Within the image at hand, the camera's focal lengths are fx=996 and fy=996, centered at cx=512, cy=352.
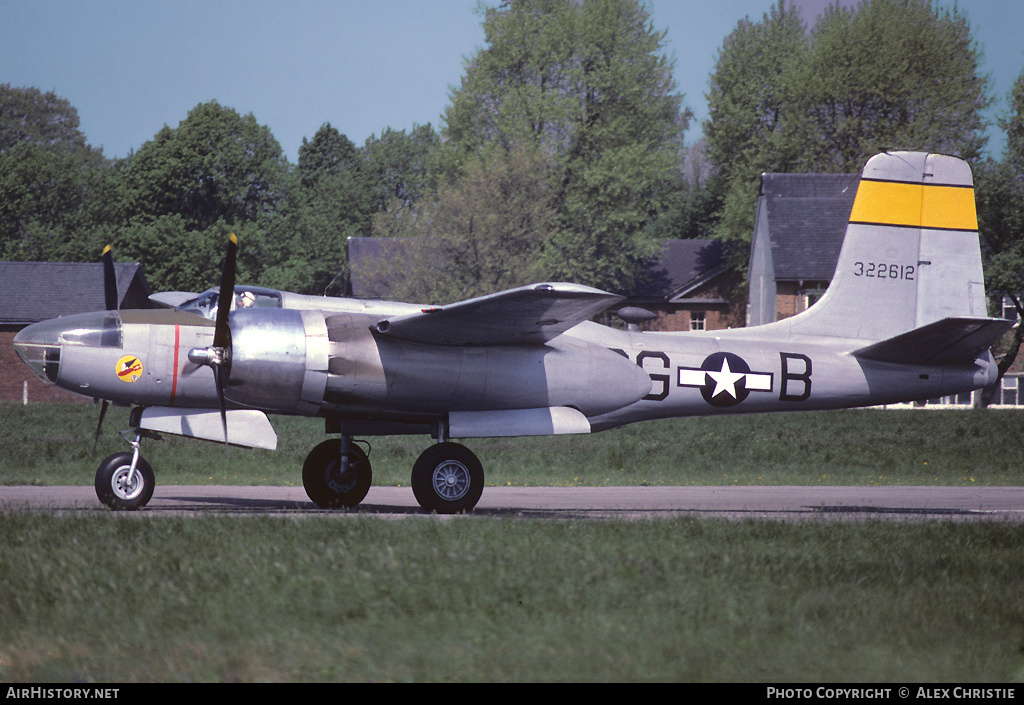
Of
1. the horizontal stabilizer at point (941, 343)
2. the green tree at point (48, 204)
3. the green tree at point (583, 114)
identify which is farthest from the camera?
the green tree at point (48, 204)

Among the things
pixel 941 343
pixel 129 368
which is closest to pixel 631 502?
pixel 941 343

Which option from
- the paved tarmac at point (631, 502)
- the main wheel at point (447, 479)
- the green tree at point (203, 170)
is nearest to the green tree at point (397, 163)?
the green tree at point (203, 170)

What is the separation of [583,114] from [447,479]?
47689 mm

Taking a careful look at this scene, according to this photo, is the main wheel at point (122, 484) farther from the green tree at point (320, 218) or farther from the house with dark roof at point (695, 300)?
the green tree at point (320, 218)

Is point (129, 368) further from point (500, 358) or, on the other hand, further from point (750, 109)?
point (750, 109)

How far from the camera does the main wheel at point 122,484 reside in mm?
13078

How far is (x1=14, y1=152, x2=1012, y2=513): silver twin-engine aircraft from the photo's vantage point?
1267cm

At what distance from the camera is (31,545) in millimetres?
9305

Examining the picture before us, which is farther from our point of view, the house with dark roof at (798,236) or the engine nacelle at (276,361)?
the house with dark roof at (798,236)

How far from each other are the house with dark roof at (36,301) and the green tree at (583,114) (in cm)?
2101

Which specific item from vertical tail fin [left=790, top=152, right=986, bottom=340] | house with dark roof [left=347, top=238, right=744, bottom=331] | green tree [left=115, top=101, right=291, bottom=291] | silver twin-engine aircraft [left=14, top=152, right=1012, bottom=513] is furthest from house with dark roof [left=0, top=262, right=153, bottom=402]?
vertical tail fin [left=790, top=152, right=986, bottom=340]

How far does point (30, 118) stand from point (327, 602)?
298 feet

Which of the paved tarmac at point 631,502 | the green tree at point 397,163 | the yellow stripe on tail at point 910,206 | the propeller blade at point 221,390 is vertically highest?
the green tree at point 397,163
